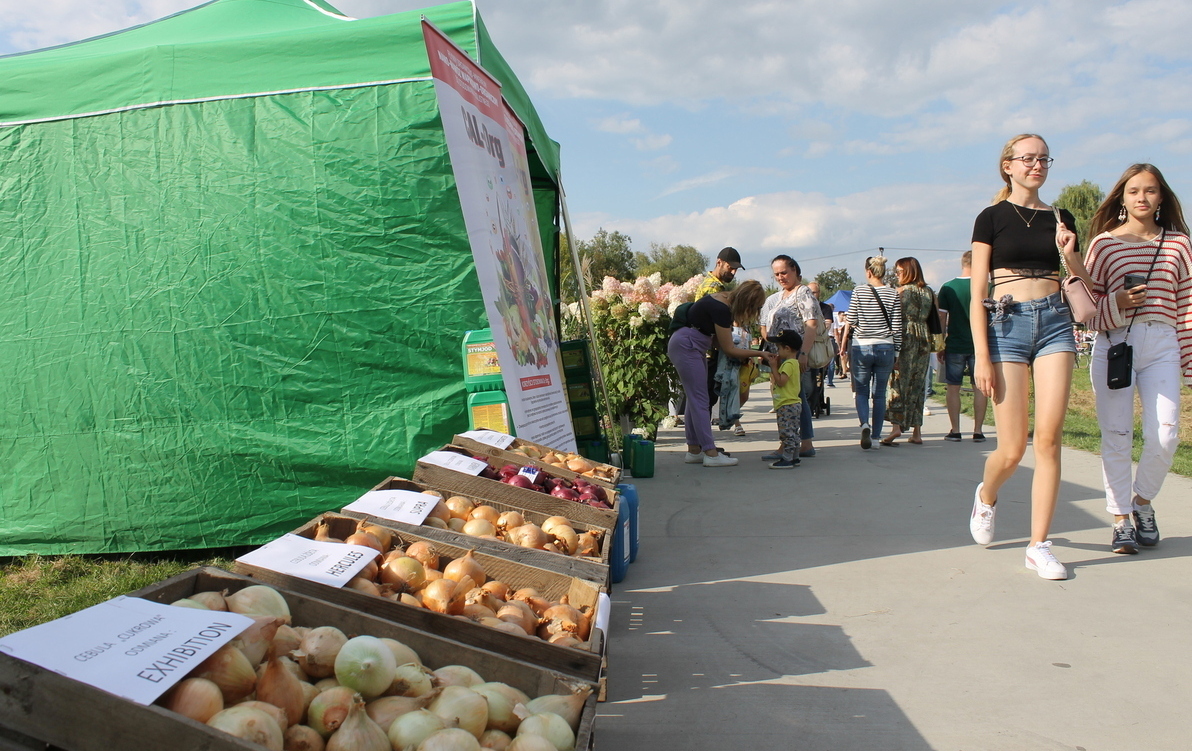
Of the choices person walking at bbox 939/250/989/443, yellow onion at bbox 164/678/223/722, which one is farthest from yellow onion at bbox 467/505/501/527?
person walking at bbox 939/250/989/443

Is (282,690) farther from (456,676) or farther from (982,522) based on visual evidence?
(982,522)

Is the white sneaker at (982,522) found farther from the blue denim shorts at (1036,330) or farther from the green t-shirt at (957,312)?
the green t-shirt at (957,312)

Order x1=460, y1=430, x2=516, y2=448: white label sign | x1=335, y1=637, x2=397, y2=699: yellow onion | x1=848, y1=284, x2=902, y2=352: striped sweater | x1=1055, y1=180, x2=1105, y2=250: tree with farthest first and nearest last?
x1=1055, y1=180, x2=1105, y2=250: tree, x1=848, y1=284, x2=902, y2=352: striped sweater, x1=460, y1=430, x2=516, y2=448: white label sign, x1=335, y1=637, x2=397, y2=699: yellow onion

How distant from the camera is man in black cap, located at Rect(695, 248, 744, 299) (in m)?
7.86

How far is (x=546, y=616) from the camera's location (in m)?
2.28

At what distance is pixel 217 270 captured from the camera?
4.75 metres

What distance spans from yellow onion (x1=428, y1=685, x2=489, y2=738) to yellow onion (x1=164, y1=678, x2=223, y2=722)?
385 millimetres

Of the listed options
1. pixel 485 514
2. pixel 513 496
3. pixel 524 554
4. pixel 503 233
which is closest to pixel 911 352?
pixel 503 233

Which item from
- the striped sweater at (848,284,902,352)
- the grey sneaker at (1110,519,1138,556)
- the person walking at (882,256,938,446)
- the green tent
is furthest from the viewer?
the person walking at (882,256,938,446)

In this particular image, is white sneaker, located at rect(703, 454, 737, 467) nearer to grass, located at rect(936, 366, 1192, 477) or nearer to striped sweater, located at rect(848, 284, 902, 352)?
striped sweater, located at rect(848, 284, 902, 352)

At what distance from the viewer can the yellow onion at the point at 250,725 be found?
4.35 ft

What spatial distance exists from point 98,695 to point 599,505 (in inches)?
95.2

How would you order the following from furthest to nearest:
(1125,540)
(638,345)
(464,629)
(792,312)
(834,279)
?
(834,279) → (638,345) → (792,312) → (1125,540) → (464,629)

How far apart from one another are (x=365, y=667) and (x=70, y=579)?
12.8ft
